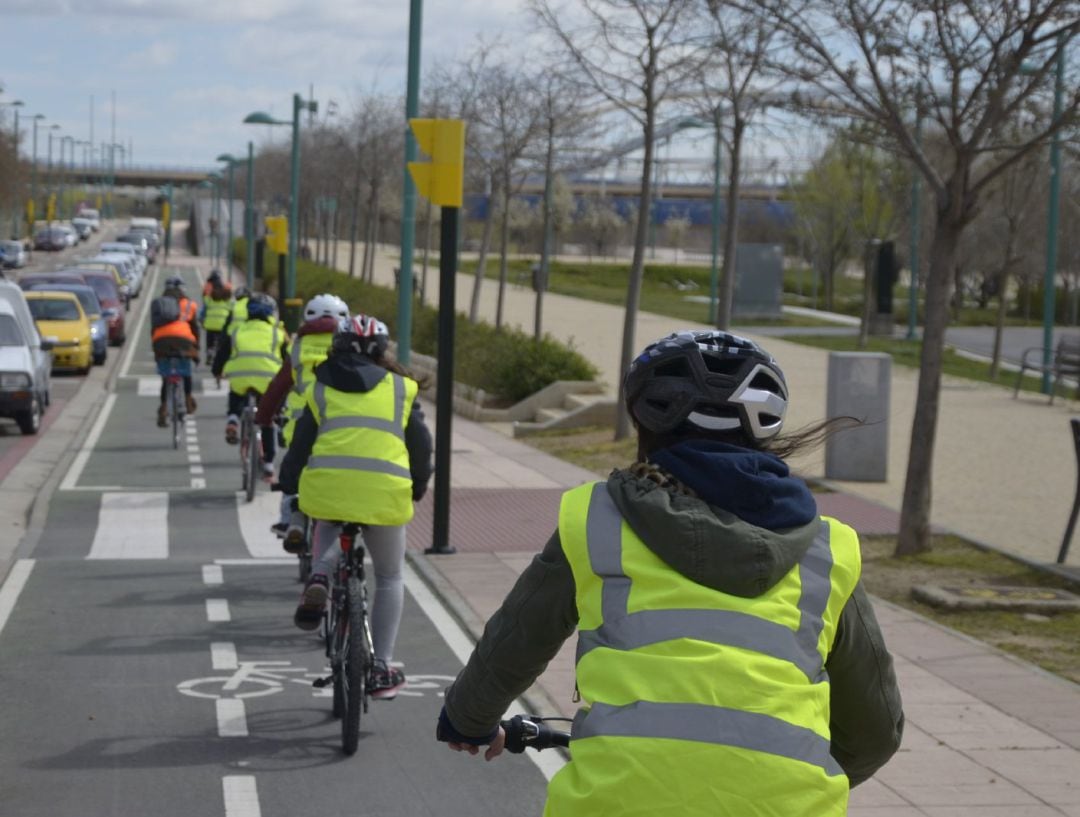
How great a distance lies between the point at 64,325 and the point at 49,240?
79.4 meters

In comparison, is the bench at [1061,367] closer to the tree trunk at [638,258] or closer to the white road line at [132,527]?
the tree trunk at [638,258]

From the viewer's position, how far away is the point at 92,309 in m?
37.7

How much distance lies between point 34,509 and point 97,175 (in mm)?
191157

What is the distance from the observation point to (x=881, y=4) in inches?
486

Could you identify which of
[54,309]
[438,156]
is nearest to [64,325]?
[54,309]

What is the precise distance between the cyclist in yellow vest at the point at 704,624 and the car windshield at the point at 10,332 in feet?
68.9

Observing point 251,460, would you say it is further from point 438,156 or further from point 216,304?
point 216,304

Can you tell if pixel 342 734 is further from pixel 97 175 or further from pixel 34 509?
pixel 97 175

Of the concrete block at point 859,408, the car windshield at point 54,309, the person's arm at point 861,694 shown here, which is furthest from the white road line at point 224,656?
the car windshield at point 54,309

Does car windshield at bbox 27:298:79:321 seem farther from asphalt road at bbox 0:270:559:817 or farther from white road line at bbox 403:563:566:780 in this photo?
white road line at bbox 403:563:566:780

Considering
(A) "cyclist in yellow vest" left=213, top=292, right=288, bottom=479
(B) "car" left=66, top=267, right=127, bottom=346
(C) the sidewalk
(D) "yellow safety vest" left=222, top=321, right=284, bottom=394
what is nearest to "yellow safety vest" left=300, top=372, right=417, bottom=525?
(C) the sidewalk

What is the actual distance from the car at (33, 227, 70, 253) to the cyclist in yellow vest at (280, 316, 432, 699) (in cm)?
10576

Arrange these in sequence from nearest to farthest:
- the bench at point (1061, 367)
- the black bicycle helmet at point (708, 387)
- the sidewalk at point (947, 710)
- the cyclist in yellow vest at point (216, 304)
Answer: the black bicycle helmet at point (708, 387), the sidewalk at point (947, 710), the cyclist in yellow vest at point (216, 304), the bench at point (1061, 367)

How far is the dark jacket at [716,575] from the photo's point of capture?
286cm
